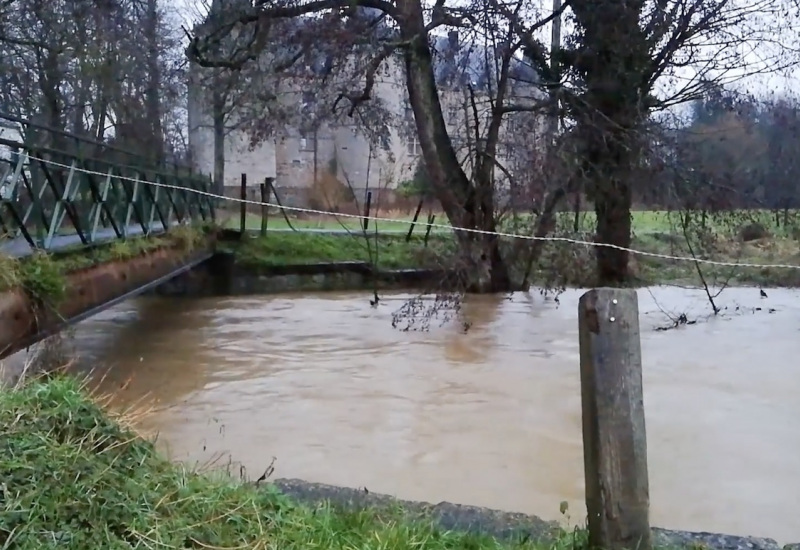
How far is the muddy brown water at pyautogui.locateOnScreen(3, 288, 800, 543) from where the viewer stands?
208 inches

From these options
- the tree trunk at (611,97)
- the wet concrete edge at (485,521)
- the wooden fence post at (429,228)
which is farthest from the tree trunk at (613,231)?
the wet concrete edge at (485,521)

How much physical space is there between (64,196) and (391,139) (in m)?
Answer: 13.3

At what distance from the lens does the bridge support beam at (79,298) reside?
5609 millimetres

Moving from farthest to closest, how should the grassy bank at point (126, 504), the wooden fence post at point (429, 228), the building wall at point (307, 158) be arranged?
the building wall at point (307, 158) < the wooden fence post at point (429, 228) < the grassy bank at point (126, 504)

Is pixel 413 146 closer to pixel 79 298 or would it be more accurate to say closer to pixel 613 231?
pixel 613 231

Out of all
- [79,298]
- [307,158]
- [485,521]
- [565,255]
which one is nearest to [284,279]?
[565,255]

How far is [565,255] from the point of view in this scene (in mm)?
12961

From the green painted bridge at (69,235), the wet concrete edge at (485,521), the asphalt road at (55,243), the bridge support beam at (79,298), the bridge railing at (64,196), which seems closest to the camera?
the wet concrete edge at (485,521)

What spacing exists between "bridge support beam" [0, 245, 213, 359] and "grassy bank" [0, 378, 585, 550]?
2522mm

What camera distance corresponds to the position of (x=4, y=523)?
253 centimetres

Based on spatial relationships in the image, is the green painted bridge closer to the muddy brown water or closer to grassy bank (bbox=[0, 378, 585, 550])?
the muddy brown water

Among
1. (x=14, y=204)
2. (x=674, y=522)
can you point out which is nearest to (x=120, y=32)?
(x=14, y=204)

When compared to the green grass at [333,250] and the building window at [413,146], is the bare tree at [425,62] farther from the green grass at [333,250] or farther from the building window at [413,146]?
the green grass at [333,250]

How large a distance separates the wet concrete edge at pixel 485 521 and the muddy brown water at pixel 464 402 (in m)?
1.21
